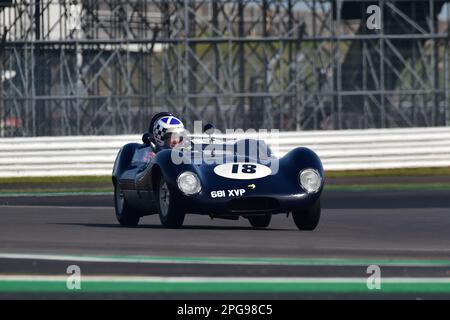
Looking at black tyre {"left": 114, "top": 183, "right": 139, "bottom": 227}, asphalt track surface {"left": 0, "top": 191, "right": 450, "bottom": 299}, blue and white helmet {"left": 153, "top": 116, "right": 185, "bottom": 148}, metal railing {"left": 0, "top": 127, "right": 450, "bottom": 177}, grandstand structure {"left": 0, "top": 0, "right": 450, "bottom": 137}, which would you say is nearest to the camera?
asphalt track surface {"left": 0, "top": 191, "right": 450, "bottom": 299}

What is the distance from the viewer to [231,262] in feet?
27.8

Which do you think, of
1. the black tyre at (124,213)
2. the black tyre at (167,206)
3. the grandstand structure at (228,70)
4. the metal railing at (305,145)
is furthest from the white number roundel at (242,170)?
the grandstand structure at (228,70)

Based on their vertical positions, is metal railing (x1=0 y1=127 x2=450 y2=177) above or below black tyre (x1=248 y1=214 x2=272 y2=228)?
above

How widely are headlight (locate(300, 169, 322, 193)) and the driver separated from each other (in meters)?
1.81

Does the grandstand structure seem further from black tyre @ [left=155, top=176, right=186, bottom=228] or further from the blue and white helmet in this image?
black tyre @ [left=155, top=176, right=186, bottom=228]

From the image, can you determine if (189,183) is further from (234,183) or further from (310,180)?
(310,180)

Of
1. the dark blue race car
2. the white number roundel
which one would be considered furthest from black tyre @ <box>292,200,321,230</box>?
the white number roundel

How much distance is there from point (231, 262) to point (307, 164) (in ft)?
8.85

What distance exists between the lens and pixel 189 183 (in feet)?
35.3

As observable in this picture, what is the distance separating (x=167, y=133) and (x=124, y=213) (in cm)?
99

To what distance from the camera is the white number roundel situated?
35.4ft

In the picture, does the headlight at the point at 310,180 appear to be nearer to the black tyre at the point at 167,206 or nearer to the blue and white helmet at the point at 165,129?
the black tyre at the point at 167,206

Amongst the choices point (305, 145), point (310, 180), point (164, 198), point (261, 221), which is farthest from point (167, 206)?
point (305, 145)

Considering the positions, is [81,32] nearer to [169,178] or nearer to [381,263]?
[169,178]
